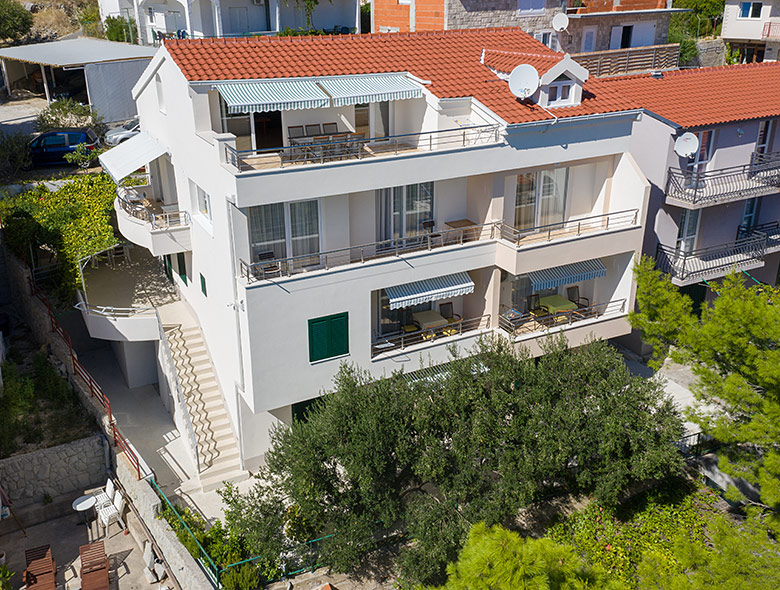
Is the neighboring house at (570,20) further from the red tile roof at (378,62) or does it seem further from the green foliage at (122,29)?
the green foliage at (122,29)

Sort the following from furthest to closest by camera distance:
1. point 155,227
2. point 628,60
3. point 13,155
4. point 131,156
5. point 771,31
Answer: point 771,31
point 628,60
point 13,155
point 131,156
point 155,227

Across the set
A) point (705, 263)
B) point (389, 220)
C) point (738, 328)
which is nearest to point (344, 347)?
point (389, 220)

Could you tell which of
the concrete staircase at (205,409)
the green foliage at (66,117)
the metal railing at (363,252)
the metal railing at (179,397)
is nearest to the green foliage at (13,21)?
the green foliage at (66,117)

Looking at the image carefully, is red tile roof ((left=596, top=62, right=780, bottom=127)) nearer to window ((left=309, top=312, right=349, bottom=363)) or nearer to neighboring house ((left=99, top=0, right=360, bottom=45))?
window ((left=309, top=312, right=349, bottom=363))

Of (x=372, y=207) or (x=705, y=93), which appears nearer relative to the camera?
(x=372, y=207)

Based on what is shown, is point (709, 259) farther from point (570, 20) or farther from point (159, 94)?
point (159, 94)

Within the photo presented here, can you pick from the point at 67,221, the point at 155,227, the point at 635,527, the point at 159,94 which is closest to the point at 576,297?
the point at 635,527
